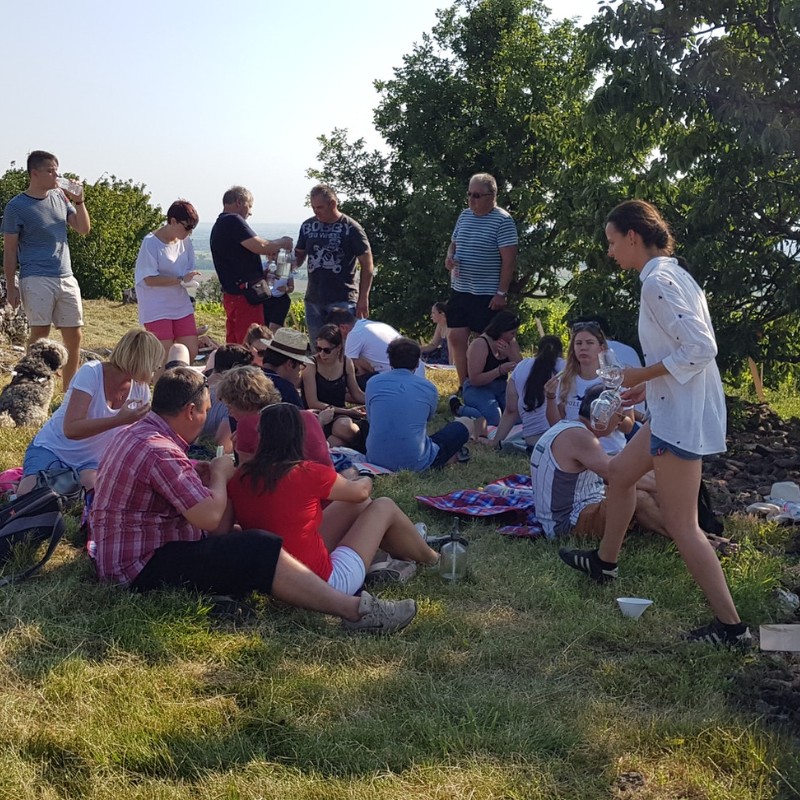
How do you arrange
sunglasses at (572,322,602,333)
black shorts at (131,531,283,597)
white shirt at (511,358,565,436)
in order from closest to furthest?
black shorts at (131,531,283,597) → sunglasses at (572,322,602,333) → white shirt at (511,358,565,436)

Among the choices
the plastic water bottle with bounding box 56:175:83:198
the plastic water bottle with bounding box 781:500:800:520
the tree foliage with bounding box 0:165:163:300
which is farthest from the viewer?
the tree foliage with bounding box 0:165:163:300

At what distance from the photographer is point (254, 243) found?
8930 mm

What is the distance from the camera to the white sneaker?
14.4ft

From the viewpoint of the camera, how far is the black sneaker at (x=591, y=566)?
5070 mm

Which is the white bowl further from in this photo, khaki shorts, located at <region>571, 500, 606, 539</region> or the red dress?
the red dress

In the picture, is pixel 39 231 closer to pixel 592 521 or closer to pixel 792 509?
pixel 592 521

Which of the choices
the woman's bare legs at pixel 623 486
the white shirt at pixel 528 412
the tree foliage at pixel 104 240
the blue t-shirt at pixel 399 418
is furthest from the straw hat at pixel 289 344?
the tree foliage at pixel 104 240

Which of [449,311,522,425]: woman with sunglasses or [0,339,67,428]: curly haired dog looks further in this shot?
[449,311,522,425]: woman with sunglasses

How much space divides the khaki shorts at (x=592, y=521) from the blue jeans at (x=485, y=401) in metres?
3.19

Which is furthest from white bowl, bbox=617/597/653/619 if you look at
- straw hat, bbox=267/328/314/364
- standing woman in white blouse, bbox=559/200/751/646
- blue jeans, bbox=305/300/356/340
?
blue jeans, bbox=305/300/356/340

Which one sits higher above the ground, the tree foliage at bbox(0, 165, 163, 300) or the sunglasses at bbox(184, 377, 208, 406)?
the tree foliage at bbox(0, 165, 163, 300)

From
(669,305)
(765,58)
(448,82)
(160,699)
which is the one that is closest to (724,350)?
(765,58)

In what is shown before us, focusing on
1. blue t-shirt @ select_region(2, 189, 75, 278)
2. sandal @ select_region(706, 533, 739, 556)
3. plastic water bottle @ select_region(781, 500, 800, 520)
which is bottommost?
sandal @ select_region(706, 533, 739, 556)

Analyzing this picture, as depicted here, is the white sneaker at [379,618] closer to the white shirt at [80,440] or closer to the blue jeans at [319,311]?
the white shirt at [80,440]
